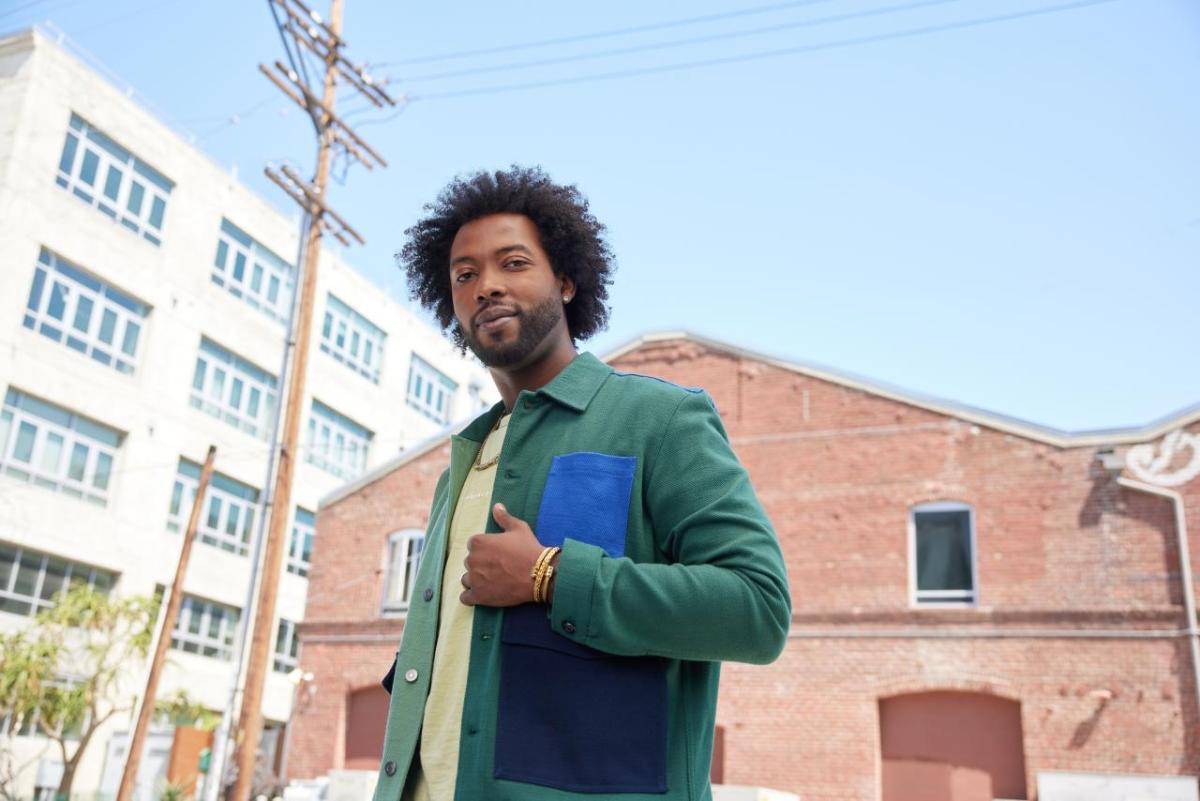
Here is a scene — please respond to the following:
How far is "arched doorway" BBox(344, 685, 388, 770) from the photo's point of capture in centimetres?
2127

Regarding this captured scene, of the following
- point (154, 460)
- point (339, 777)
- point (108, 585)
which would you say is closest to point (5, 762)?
point (108, 585)

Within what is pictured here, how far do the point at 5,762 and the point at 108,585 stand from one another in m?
4.87

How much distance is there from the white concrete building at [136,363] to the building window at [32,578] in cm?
5

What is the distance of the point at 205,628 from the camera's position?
1222 inches

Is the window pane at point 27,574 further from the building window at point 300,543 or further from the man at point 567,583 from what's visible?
the man at point 567,583

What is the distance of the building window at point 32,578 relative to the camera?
82.8ft

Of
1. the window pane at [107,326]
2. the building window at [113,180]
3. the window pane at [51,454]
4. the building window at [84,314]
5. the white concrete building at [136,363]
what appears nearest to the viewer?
the white concrete building at [136,363]

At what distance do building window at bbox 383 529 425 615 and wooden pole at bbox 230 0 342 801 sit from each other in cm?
454

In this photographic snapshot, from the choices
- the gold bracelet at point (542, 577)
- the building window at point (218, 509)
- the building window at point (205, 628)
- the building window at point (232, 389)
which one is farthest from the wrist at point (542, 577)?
the building window at point (232, 389)

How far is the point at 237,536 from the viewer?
32.3 m

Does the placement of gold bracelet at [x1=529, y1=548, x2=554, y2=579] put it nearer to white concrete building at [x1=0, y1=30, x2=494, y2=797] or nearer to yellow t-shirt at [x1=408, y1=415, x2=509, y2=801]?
yellow t-shirt at [x1=408, y1=415, x2=509, y2=801]

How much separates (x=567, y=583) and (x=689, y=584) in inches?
7.3

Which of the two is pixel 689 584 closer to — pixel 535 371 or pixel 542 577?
pixel 542 577

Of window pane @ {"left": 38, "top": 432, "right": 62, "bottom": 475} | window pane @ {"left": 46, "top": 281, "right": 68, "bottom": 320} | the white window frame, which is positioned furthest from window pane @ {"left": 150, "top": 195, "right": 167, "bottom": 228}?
the white window frame
